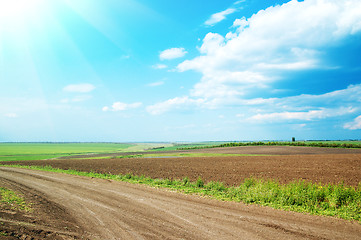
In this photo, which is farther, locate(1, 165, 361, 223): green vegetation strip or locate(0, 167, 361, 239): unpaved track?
locate(1, 165, 361, 223): green vegetation strip

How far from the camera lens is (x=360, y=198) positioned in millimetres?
12969

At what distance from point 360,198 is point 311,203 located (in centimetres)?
304

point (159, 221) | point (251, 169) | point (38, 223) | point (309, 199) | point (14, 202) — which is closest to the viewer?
point (38, 223)

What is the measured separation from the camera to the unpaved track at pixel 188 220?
8914 mm

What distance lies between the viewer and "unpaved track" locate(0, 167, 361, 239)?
29.2 feet

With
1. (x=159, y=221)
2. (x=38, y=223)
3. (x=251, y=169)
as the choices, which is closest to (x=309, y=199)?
(x=159, y=221)

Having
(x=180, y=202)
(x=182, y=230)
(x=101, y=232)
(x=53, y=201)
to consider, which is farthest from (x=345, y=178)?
(x=53, y=201)

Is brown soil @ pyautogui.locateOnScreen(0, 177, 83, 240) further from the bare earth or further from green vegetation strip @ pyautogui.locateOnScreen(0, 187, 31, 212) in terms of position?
green vegetation strip @ pyautogui.locateOnScreen(0, 187, 31, 212)

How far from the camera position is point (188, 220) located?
10469 millimetres

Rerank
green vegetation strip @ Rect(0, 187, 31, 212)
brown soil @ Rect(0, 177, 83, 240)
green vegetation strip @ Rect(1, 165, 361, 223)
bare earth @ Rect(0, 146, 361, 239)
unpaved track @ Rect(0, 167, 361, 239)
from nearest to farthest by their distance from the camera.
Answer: brown soil @ Rect(0, 177, 83, 240) < bare earth @ Rect(0, 146, 361, 239) < unpaved track @ Rect(0, 167, 361, 239) < green vegetation strip @ Rect(1, 165, 361, 223) < green vegetation strip @ Rect(0, 187, 31, 212)

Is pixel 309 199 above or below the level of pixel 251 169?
above

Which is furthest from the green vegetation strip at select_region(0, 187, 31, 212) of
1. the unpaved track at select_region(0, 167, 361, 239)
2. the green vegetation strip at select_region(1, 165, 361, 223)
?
the green vegetation strip at select_region(1, 165, 361, 223)

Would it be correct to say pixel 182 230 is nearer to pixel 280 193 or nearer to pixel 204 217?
pixel 204 217

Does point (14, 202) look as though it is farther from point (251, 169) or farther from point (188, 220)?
point (251, 169)
